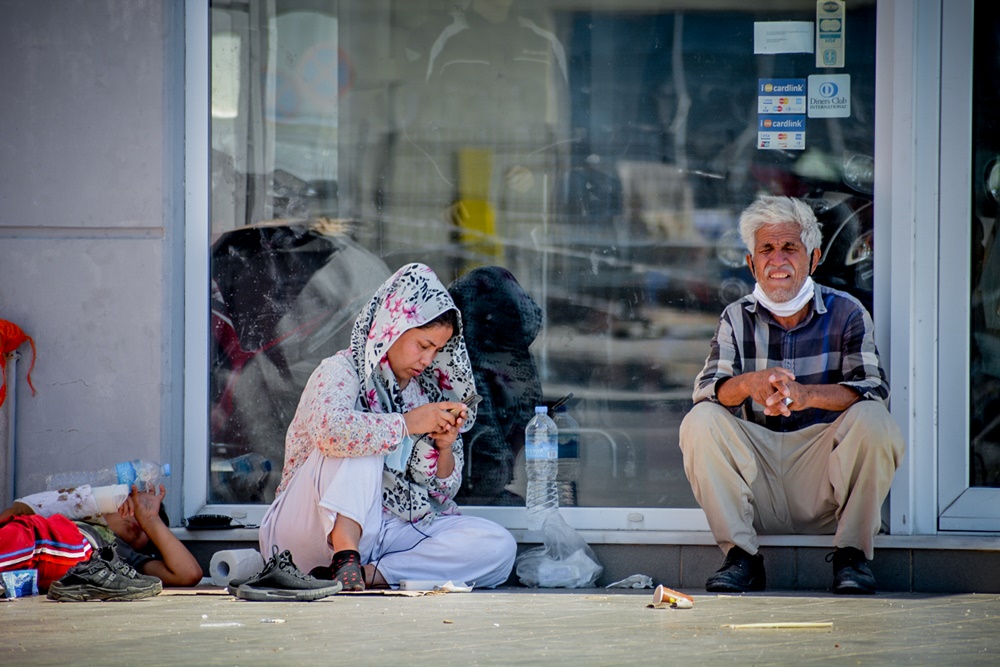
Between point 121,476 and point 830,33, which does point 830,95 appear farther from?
point 121,476

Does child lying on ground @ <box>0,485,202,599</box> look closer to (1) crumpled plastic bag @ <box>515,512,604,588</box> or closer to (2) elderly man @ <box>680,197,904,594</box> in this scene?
(1) crumpled plastic bag @ <box>515,512,604,588</box>

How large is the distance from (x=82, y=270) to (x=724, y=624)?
3.05 metres

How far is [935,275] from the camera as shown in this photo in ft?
17.4

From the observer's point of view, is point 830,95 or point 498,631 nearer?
point 498,631

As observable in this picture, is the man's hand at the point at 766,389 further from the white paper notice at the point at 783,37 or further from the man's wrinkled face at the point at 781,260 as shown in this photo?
the white paper notice at the point at 783,37

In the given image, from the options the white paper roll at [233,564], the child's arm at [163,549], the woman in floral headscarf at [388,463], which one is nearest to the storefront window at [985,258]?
the woman in floral headscarf at [388,463]

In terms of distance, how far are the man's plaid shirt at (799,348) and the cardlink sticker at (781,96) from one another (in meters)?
0.79

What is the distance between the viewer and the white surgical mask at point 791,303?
5.16 meters

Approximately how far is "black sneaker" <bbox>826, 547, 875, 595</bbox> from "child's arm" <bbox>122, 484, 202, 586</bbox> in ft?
7.68

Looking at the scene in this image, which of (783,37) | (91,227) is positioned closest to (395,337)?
(91,227)

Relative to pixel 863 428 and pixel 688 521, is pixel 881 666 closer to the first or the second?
pixel 863 428

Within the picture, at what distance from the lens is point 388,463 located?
4996 mm

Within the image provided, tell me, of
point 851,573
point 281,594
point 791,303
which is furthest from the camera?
point 791,303

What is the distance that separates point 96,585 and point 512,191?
2.32 metres
